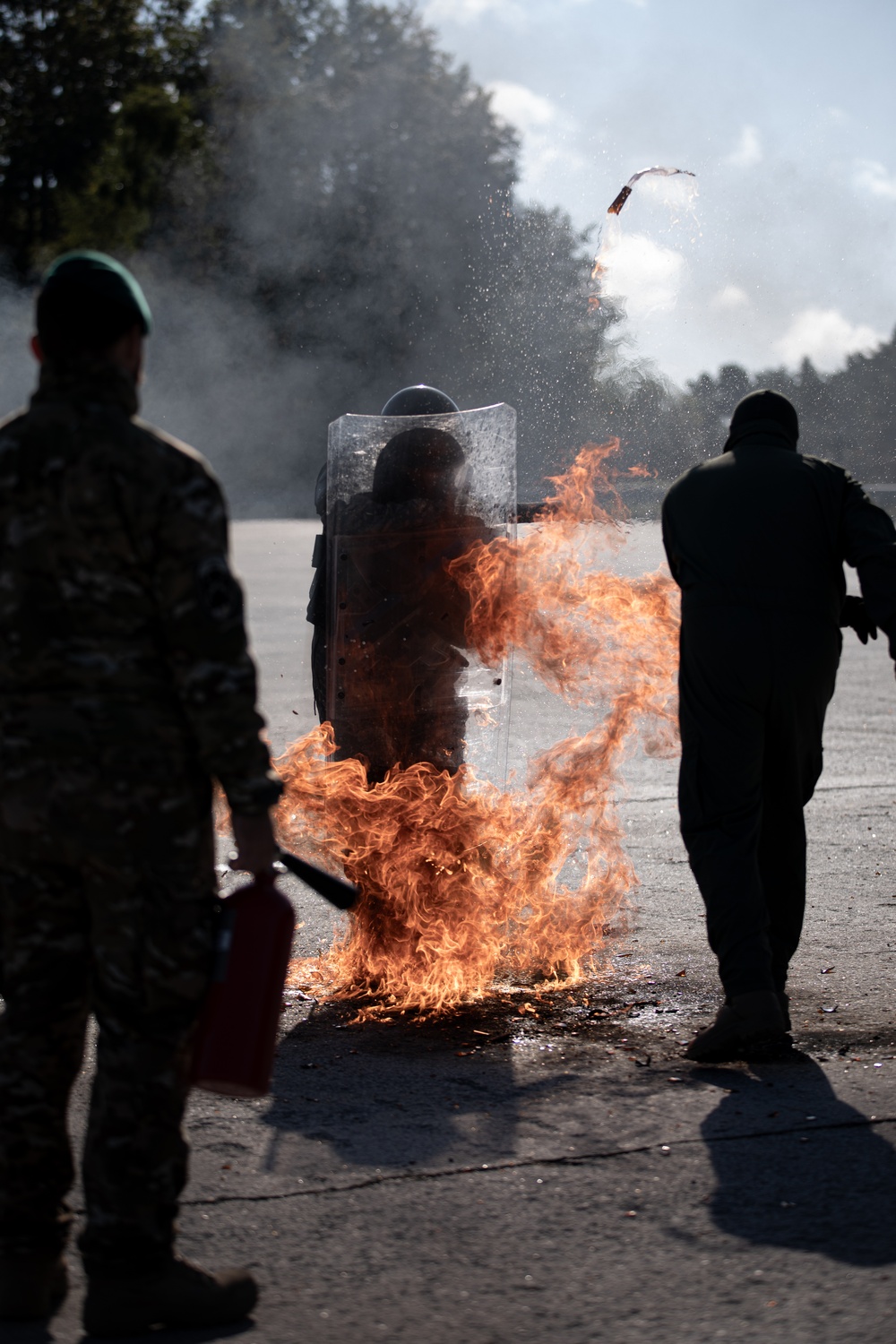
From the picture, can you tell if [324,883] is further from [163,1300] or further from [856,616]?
Answer: [856,616]

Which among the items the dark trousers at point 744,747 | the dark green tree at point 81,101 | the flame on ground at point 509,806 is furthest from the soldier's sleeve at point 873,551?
the dark green tree at point 81,101

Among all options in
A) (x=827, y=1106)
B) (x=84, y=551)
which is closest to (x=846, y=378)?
(x=827, y=1106)

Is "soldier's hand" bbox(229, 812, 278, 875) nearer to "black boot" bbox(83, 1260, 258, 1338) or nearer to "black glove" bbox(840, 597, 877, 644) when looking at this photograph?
"black boot" bbox(83, 1260, 258, 1338)

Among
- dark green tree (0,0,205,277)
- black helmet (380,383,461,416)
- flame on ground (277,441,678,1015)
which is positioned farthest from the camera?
dark green tree (0,0,205,277)

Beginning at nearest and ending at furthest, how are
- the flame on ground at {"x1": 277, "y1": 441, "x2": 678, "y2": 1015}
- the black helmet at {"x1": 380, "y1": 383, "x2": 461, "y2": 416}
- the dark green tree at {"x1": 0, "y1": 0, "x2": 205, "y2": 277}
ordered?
the flame on ground at {"x1": 277, "y1": 441, "x2": 678, "y2": 1015} → the black helmet at {"x1": 380, "y1": 383, "x2": 461, "y2": 416} → the dark green tree at {"x1": 0, "y1": 0, "x2": 205, "y2": 277}

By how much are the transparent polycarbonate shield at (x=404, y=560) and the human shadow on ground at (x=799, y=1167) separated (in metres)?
1.53

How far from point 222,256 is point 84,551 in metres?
18.1

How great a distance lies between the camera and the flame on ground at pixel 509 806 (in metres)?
4.32

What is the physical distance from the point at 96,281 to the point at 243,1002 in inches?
49.2

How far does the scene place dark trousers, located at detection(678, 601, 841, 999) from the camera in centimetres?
374

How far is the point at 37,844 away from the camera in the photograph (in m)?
2.27

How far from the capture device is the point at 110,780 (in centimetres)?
224

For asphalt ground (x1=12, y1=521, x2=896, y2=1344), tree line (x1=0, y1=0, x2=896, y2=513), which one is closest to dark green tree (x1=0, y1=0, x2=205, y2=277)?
tree line (x1=0, y1=0, x2=896, y2=513)

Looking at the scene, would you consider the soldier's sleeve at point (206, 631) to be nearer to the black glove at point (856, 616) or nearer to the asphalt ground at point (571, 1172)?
the asphalt ground at point (571, 1172)
